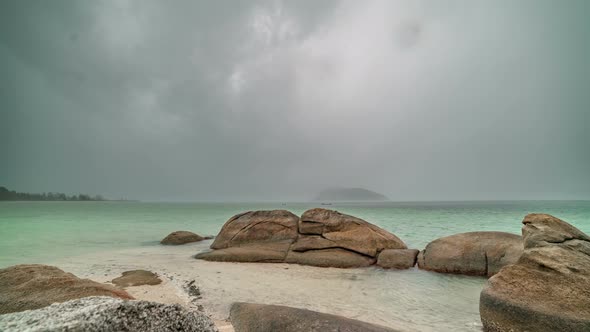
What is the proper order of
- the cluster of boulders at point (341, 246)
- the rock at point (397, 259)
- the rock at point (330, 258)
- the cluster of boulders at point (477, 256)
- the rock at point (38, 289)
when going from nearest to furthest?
1. the rock at point (38, 289)
2. the cluster of boulders at point (477, 256)
3. the cluster of boulders at point (341, 246)
4. the rock at point (397, 259)
5. the rock at point (330, 258)

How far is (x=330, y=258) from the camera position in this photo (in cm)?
1415

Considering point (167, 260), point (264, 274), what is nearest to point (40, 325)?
point (264, 274)

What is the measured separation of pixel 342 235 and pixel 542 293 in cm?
979

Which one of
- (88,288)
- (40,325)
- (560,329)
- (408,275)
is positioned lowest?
(408,275)

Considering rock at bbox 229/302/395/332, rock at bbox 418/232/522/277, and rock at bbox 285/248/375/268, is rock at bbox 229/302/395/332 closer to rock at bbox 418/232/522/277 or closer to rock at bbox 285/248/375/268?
rock at bbox 285/248/375/268

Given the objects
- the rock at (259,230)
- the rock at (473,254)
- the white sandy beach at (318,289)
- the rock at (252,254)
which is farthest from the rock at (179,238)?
the rock at (473,254)

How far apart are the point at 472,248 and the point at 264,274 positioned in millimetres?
9529

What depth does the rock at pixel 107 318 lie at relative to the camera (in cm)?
187

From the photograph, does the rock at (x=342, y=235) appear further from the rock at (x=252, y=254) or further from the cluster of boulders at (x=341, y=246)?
the rock at (x=252, y=254)

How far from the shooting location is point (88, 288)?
593cm

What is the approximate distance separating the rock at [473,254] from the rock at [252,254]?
7.11m

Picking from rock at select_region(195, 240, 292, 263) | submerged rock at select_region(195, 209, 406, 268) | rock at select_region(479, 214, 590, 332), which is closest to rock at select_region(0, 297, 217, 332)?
rock at select_region(479, 214, 590, 332)

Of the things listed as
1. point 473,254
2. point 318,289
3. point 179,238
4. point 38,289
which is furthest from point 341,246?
point 179,238

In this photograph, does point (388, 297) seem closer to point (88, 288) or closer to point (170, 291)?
point (170, 291)
